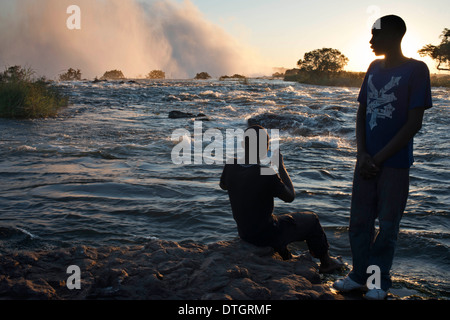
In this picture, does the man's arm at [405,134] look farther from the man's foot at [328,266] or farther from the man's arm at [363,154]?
the man's foot at [328,266]

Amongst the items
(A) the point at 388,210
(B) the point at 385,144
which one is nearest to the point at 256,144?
(B) the point at 385,144

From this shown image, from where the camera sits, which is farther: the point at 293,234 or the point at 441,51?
the point at 441,51

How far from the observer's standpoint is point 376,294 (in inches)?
113

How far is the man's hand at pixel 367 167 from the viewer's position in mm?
2823

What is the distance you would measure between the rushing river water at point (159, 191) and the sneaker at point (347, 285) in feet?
1.46

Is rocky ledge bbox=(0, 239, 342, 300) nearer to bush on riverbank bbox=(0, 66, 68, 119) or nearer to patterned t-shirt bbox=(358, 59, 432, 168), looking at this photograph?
patterned t-shirt bbox=(358, 59, 432, 168)

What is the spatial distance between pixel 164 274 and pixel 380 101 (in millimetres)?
1873

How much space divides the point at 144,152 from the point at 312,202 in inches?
181

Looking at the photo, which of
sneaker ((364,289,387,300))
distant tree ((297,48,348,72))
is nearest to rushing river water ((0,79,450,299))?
sneaker ((364,289,387,300))

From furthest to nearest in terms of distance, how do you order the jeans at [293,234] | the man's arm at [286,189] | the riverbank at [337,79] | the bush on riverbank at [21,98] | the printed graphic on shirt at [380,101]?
the riverbank at [337,79]
the bush on riverbank at [21,98]
the jeans at [293,234]
the man's arm at [286,189]
the printed graphic on shirt at [380,101]

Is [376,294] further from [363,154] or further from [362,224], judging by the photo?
[363,154]

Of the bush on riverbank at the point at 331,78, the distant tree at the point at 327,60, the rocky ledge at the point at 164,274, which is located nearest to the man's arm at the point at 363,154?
the rocky ledge at the point at 164,274

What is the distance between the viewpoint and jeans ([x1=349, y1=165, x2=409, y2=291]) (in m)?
2.78
